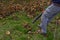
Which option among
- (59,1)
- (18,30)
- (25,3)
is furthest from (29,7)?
(59,1)

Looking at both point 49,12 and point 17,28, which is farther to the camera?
point 17,28

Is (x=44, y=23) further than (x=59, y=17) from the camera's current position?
No

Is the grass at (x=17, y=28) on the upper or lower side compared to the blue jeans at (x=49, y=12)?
lower

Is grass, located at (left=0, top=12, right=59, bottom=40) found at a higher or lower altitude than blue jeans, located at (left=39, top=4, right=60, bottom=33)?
lower

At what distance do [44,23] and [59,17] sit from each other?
58.2 inches

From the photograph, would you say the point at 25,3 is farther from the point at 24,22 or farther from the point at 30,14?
A: the point at 24,22

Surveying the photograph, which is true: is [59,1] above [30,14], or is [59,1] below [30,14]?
above

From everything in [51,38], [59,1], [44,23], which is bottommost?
[51,38]

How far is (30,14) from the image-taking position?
6457 mm

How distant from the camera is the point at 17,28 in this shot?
18.3 feet

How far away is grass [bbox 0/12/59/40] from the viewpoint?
5141mm

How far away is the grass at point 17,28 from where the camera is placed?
5141 mm

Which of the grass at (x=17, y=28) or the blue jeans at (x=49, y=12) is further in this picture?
the grass at (x=17, y=28)

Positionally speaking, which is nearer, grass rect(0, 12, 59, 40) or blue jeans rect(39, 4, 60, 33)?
blue jeans rect(39, 4, 60, 33)
